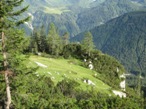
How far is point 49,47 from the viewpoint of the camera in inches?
6781

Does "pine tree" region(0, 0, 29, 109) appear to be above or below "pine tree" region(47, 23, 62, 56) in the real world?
above

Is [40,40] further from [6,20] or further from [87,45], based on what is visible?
[6,20]

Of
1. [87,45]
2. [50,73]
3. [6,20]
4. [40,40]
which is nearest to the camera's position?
[6,20]

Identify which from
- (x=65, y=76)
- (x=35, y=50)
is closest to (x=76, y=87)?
(x=65, y=76)

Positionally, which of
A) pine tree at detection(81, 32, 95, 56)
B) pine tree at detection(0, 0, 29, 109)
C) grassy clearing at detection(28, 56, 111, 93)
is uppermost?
pine tree at detection(0, 0, 29, 109)

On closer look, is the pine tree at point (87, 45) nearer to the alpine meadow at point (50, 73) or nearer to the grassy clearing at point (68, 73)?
the alpine meadow at point (50, 73)

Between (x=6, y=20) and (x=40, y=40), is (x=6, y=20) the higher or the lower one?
the higher one

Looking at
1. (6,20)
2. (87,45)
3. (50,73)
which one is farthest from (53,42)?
(6,20)

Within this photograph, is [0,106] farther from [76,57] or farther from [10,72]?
[76,57]

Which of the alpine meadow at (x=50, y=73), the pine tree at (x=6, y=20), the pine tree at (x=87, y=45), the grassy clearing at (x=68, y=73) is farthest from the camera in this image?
the pine tree at (x=87, y=45)

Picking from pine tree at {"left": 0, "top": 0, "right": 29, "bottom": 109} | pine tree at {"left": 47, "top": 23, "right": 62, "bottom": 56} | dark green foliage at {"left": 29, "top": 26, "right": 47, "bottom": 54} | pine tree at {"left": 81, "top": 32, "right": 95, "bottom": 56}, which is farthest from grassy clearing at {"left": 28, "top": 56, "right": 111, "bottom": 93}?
pine tree at {"left": 0, "top": 0, "right": 29, "bottom": 109}

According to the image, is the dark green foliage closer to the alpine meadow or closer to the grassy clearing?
the alpine meadow

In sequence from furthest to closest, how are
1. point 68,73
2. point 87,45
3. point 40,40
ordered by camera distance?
1. point 87,45
2. point 40,40
3. point 68,73

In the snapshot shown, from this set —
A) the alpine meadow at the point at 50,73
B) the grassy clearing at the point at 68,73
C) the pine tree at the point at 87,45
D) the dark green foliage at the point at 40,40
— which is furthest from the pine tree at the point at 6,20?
the pine tree at the point at 87,45
